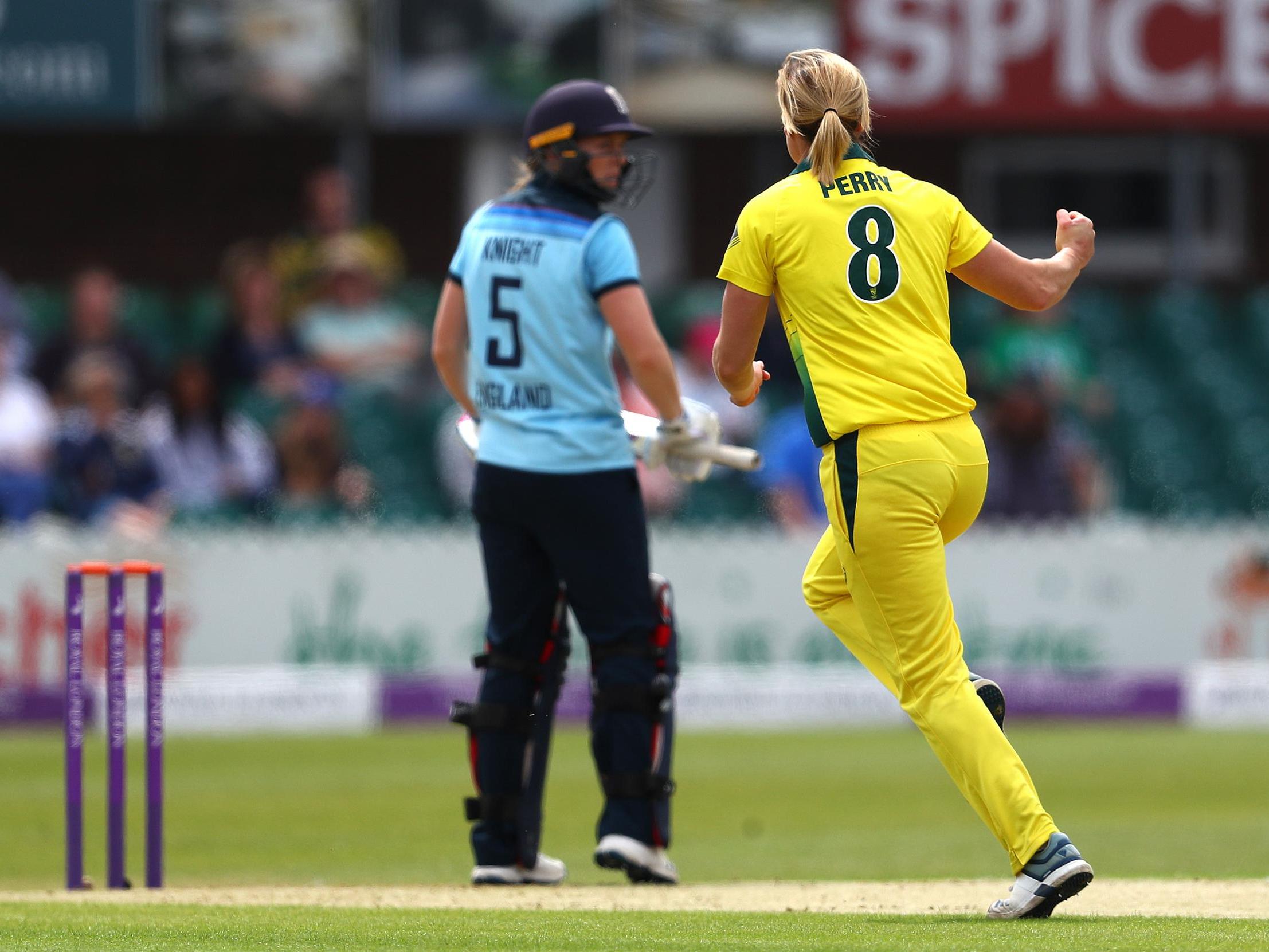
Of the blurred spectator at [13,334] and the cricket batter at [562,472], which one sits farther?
the blurred spectator at [13,334]

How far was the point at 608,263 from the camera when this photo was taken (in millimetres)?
5941

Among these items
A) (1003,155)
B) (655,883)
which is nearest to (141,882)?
(655,883)

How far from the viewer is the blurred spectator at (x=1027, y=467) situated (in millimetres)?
13555

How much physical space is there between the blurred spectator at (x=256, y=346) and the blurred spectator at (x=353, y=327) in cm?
18

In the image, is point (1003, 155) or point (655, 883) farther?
point (1003, 155)

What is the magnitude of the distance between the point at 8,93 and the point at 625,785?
34.8 ft

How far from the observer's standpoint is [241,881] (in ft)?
22.0

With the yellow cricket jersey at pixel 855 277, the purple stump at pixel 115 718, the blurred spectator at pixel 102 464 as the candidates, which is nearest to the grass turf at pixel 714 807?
the purple stump at pixel 115 718

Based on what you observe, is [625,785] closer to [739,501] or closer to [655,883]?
[655,883]

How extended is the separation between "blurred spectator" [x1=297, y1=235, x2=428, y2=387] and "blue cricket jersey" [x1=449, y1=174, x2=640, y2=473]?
8.44m

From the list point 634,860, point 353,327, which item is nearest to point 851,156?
point 634,860

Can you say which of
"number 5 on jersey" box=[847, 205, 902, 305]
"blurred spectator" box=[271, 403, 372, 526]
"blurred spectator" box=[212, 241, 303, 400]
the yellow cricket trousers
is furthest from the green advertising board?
the yellow cricket trousers

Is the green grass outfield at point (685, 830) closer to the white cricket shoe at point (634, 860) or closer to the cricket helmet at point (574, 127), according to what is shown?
the white cricket shoe at point (634, 860)

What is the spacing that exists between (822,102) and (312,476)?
863 cm
